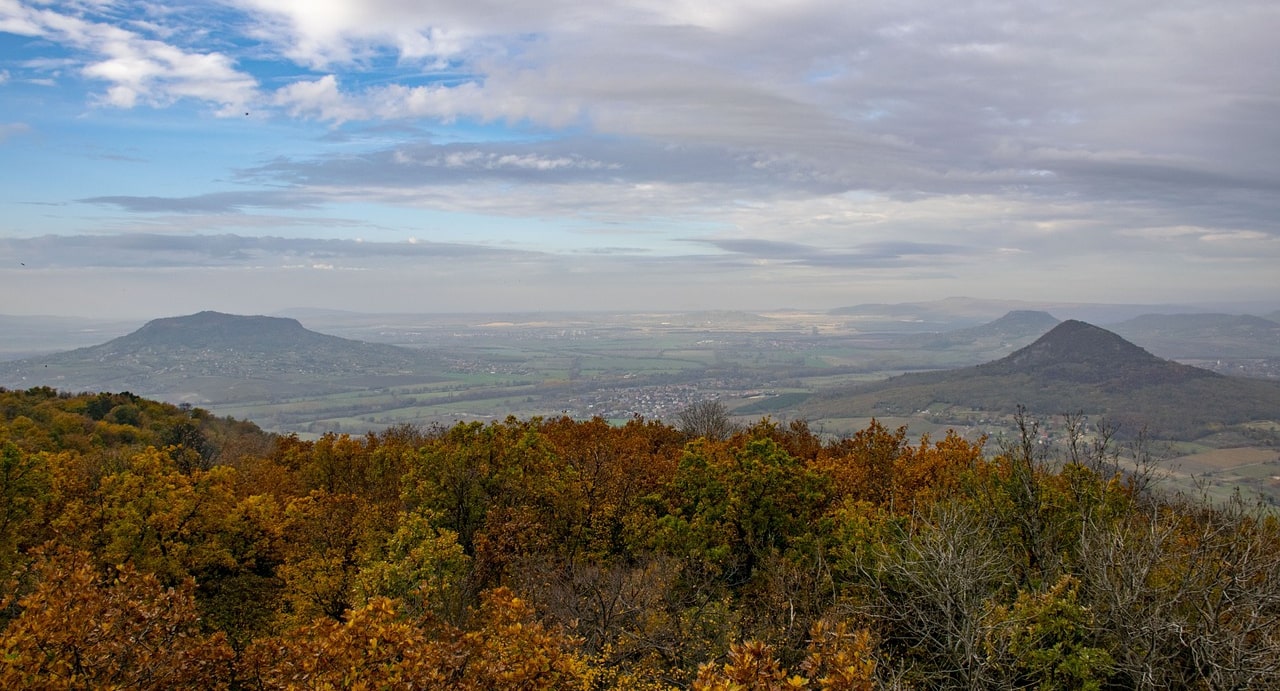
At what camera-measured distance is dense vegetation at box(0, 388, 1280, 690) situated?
35.8 ft

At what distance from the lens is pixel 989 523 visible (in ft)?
81.7

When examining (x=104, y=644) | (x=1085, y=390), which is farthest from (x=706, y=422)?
(x=1085, y=390)

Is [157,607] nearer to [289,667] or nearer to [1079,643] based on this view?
[289,667]

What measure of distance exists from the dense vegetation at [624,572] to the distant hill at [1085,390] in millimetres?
109677

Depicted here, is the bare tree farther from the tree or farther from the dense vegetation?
the tree

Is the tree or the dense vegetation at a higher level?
the tree

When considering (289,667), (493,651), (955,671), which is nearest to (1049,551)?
(955,671)

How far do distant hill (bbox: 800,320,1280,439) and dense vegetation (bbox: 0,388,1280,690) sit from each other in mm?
109677

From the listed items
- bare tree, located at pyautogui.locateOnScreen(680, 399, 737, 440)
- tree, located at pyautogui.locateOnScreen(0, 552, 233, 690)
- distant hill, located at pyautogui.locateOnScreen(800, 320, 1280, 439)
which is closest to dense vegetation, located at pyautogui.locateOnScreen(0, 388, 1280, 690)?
tree, located at pyautogui.locateOnScreen(0, 552, 233, 690)

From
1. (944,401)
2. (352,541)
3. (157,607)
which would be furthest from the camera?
(944,401)

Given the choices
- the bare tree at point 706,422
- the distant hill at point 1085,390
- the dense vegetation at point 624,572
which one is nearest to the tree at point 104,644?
the dense vegetation at point 624,572

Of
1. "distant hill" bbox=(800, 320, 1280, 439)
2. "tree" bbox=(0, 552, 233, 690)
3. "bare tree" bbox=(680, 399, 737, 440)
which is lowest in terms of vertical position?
"distant hill" bbox=(800, 320, 1280, 439)

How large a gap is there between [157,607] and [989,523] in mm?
23405

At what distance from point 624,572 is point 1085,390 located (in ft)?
522
